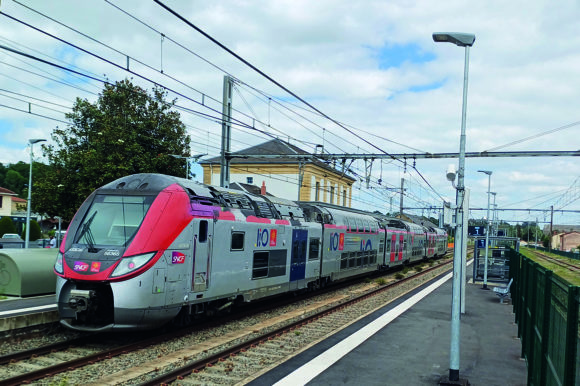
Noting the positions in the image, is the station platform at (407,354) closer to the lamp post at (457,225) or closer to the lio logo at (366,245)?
the lamp post at (457,225)

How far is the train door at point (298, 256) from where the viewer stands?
56.3 feet

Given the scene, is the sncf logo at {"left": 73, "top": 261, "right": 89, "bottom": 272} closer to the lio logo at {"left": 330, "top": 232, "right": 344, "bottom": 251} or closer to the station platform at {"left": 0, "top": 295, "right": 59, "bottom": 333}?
the station platform at {"left": 0, "top": 295, "right": 59, "bottom": 333}

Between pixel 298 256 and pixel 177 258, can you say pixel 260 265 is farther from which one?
pixel 177 258

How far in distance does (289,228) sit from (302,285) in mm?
2697

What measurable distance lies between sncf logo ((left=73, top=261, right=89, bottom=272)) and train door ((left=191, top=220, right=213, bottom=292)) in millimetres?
2291

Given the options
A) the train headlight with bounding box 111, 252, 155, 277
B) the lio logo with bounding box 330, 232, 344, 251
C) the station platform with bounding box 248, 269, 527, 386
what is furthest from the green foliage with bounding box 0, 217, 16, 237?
the train headlight with bounding box 111, 252, 155, 277

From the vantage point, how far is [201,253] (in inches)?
468

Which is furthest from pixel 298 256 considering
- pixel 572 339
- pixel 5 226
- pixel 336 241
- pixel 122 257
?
pixel 5 226

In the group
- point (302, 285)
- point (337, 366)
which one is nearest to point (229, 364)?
point (337, 366)

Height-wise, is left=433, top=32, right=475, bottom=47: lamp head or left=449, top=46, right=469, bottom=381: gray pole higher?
left=433, top=32, right=475, bottom=47: lamp head

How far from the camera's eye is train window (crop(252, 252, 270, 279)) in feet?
47.8

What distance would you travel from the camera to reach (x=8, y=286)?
47.4 ft

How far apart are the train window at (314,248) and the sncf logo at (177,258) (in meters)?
8.07

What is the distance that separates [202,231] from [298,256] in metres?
6.25
